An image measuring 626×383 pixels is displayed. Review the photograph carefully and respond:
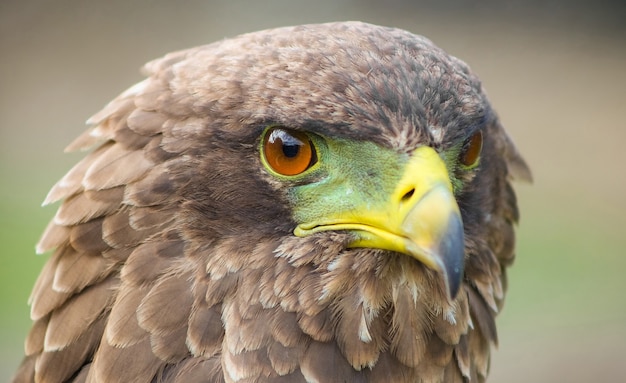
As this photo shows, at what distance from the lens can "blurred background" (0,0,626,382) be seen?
9.15 m

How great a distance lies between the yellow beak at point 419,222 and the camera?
226 centimetres

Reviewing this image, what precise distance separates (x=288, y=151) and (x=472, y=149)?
60cm

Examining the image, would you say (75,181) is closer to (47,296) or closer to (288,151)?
(47,296)

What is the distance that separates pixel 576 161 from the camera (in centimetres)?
1079

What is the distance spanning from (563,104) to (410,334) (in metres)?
9.60

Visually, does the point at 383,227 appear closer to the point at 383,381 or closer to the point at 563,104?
the point at 383,381

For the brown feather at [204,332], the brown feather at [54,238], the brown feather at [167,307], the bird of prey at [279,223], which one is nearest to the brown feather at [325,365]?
the bird of prey at [279,223]

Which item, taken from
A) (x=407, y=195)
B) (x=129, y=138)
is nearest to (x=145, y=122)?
(x=129, y=138)

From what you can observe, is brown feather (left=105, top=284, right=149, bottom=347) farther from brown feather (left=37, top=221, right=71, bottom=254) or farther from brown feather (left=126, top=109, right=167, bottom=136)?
brown feather (left=126, top=109, right=167, bottom=136)

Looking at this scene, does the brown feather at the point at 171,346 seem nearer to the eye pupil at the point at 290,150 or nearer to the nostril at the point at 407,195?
the eye pupil at the point at 290,150

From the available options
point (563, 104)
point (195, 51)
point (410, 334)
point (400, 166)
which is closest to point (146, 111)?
point (195, 51)

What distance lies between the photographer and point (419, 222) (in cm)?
229

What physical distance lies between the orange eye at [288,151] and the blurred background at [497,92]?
6.33 meters

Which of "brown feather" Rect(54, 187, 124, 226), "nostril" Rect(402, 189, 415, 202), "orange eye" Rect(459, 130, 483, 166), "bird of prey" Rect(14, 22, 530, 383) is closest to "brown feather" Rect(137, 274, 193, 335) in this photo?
"bird of prey" Rect(14, 22, 530, 383)
